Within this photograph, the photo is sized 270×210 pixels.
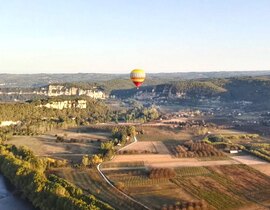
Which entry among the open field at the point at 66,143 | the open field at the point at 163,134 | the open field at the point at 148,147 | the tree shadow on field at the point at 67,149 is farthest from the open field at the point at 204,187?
the open field at the point at 163,134

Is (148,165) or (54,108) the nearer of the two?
(148,165)

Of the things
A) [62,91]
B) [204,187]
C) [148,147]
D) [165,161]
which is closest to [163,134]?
[148,147]

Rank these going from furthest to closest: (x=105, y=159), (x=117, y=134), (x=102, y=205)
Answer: (x=117, y=134) < (x=105, y=159) < (x=102, y=205)

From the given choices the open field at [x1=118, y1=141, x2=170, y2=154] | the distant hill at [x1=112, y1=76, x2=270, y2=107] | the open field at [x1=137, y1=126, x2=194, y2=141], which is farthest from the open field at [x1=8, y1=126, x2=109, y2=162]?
the distant hill at [x1=112, y1=76, x2=270, y2=107]

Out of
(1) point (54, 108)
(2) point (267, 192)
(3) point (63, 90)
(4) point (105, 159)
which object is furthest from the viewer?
(3) point (63, 90)

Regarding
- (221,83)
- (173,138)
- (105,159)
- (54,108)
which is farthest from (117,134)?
(221,83)

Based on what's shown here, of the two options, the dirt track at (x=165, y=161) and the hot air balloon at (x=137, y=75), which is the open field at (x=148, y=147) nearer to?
the dirt track at (x=165, y=161)

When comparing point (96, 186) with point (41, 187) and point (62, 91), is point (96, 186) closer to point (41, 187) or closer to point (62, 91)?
point (41, 187)

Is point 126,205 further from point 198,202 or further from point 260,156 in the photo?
point 260,156
